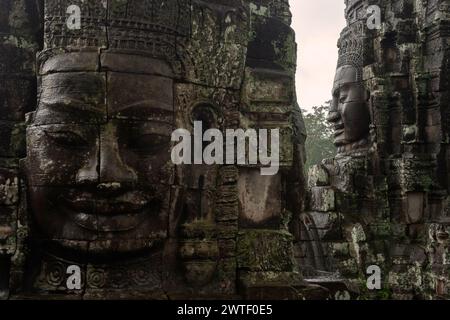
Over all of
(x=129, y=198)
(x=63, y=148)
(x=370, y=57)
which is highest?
(x=370, y=57)

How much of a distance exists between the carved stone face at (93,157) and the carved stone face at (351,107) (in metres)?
8.21

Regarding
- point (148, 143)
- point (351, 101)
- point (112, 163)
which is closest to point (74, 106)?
point (112, 163)

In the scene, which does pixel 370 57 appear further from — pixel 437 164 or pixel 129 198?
pixel 129 198

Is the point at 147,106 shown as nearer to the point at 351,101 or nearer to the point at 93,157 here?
the point at 93,157

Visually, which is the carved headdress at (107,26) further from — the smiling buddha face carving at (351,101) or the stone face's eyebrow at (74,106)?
the smiling buddha face carving at (351,101)

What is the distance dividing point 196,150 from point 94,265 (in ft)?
4.42

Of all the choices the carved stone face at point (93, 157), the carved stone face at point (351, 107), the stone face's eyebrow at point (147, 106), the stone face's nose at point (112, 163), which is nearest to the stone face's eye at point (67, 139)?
the carved stone face at point (93, 157)

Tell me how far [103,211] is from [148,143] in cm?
69

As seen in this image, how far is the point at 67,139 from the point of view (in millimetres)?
4934

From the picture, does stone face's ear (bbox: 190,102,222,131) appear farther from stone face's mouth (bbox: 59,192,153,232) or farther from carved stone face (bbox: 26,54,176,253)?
stone face's mouth (bbox: 59,192,153,232)

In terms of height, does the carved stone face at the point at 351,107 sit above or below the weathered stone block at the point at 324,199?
above

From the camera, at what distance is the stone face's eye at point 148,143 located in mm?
5102
